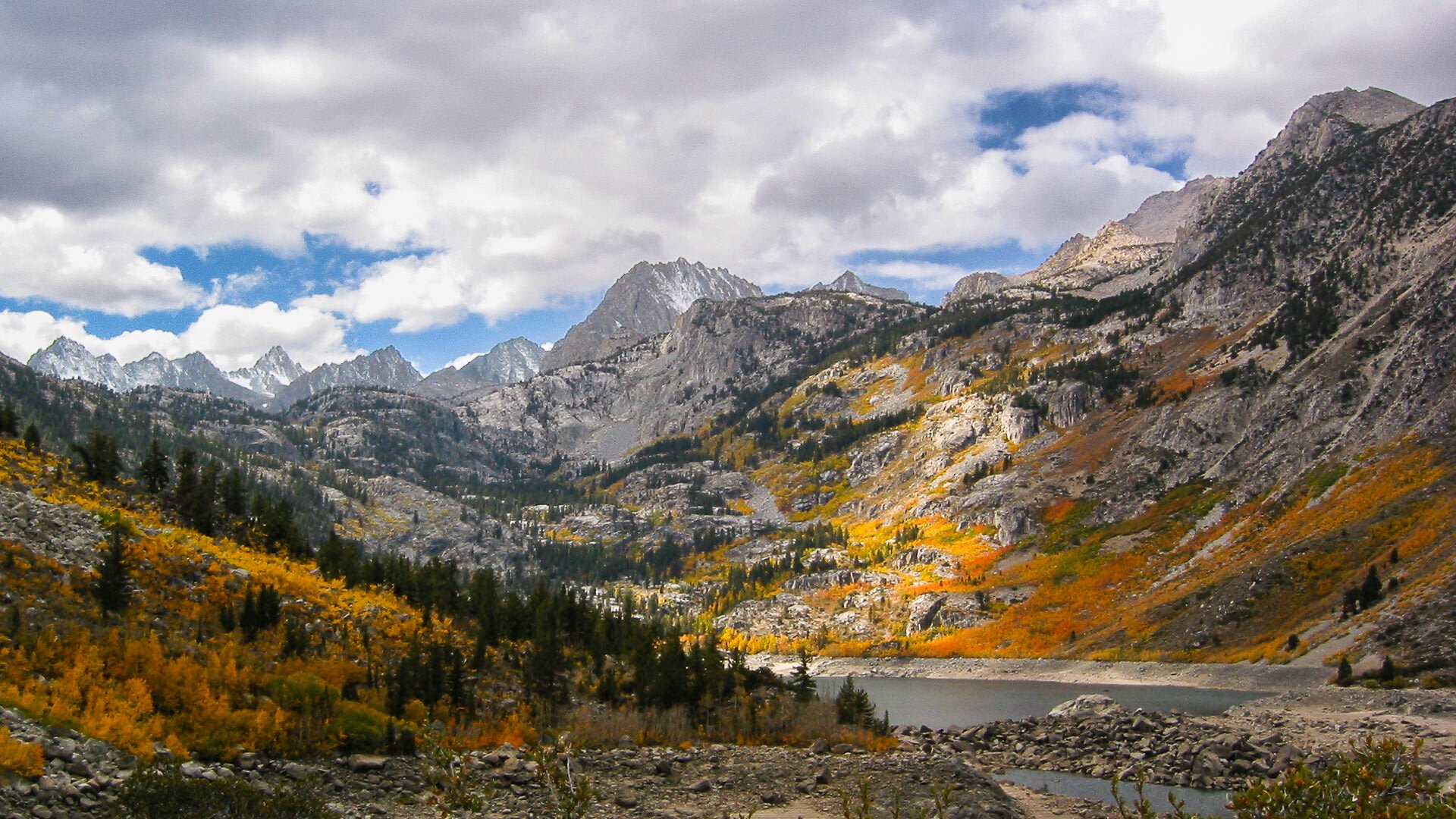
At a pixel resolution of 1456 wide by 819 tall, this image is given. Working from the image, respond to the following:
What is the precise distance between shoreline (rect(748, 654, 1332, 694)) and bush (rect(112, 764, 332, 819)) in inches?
3496

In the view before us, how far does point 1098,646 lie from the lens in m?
123

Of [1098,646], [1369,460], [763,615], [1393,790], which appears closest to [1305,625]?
[1098,646]

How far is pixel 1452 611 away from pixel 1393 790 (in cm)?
7672

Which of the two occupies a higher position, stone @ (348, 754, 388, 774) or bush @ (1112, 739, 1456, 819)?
bush @ (1112, 739, 1456, 819)

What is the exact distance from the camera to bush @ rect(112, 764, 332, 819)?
19453 millimetres

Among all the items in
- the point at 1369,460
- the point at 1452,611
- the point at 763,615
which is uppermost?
the point at 1369,460

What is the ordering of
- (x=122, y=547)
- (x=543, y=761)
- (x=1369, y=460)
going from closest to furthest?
(x=543, y=761)
(x=122, y=547)
(x=1369, y=460)

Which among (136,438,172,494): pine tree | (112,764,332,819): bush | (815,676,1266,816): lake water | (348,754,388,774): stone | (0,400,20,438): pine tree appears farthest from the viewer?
(136,438,172,494): pine tree

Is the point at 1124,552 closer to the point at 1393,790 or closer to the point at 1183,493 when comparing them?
the point at 1183,493

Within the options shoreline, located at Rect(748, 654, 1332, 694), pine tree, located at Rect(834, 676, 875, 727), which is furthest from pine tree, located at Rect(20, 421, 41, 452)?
shoreline, located at Rect(748, 654, 1332, 694)

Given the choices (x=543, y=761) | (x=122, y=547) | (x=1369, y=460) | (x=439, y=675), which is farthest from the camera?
(x=1369, y=460)

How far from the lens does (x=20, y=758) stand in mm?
18797

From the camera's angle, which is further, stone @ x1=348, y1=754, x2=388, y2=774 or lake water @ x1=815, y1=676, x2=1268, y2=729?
lake water @ x1=815, y1=676, x2=1268, y2=729

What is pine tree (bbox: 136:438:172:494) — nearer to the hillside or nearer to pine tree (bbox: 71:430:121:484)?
pine tree (bbox: 71:430:121:484)
